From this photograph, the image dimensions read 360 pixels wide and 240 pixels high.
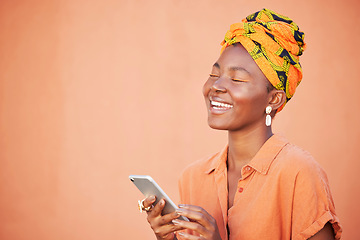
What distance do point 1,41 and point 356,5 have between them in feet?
10.8

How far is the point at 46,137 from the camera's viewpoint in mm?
4375

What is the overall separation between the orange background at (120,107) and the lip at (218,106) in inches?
84.7

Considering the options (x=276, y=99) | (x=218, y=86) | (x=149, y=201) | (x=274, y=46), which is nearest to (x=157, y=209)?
(x=149, y=201)

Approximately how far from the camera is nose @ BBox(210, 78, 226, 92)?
7.20ft

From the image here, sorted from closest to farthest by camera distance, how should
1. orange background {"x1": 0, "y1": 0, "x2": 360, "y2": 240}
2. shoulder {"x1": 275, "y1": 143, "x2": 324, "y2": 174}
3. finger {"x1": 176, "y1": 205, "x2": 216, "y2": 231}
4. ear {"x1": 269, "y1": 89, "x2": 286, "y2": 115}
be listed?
finger {"x1": 176, "y1": 205, "x2": 216, "y2": 231}
shoulder {"x1": 275, "y1": 143, "x2": 324, "y2": 174}
ear {"x1": 269, "y1": 89, "x2": 286, "y2": 115}
orange background {"x1": 0, "y1": 0, "x2": 360, "y2": 240}

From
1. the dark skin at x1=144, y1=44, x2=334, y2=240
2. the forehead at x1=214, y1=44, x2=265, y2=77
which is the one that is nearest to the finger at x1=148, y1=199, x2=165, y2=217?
the dark skin at x1=144, y1=44, x2=334, y2=240

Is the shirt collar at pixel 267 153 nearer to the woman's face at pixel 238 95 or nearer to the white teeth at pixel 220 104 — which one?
the woman's face at pixel 238 95

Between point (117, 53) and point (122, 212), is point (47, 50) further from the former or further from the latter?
point (122, 212)

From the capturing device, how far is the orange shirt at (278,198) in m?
1.97

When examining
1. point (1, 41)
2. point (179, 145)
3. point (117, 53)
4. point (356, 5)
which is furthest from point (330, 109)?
point (1, 41)

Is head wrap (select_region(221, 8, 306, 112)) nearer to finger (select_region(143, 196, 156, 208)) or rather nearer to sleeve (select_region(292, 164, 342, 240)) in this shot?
sleeve (select_region(292, 164, 342, 240))

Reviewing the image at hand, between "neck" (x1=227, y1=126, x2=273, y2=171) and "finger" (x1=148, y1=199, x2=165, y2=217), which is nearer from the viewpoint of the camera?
"finger" (x1=148, y1=199, x2=165, y2=217)

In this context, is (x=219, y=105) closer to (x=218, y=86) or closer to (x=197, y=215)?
(x=218, y=86)

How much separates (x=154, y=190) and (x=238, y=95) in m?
0.57
